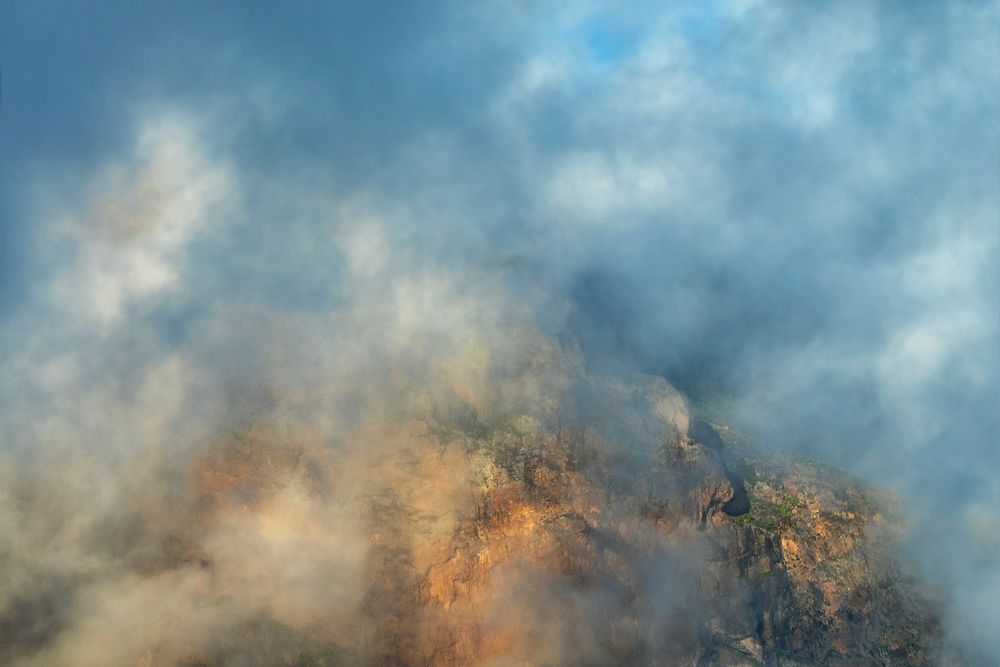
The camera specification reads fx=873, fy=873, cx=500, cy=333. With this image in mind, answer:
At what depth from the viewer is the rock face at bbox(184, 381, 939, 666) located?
21.3 meters

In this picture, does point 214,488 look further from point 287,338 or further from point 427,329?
point 427,329

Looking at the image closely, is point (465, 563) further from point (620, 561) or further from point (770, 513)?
point (770, 513)

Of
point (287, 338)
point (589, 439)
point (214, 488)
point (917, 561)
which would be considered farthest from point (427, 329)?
point (917, 561)

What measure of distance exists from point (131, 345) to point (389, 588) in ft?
32.5

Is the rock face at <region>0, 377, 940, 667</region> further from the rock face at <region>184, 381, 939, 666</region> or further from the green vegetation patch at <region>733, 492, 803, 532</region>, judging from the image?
the green vegetation patch at <region>733, 492, 803, 532</region>

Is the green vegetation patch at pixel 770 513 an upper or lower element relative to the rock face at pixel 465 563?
upper

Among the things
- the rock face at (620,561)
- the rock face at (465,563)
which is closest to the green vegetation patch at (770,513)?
the rock face at (620,561)

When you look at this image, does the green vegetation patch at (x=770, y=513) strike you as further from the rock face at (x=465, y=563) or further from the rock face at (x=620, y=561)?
the rock face at (x=465, y=563)

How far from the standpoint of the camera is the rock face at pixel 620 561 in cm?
2128

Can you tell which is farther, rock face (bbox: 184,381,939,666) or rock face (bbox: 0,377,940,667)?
rock face (bbox: 184,381,939,666)

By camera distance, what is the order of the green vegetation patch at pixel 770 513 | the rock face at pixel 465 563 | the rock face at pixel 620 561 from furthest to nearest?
the green vegetation patch at pixel 770 513 → the rock face at pixel 620 561 → the rock face at pixel 465 563

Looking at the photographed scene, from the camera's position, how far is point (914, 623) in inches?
963

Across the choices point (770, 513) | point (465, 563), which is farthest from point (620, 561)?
point (770, 513)

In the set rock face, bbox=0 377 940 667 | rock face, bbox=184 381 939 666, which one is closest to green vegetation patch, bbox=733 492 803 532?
rock face, bbox=184 381 939 666
